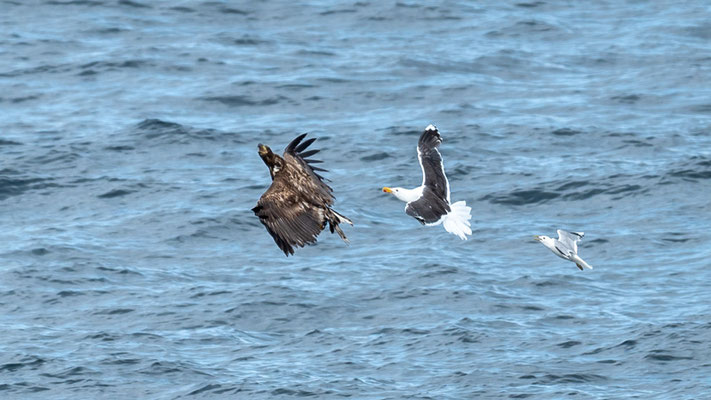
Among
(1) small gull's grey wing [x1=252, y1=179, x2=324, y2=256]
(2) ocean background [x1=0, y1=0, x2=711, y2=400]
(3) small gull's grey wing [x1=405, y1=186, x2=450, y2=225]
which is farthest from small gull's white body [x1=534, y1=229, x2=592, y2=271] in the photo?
(2) ocean background [x1=0, y1=0, x2=711, y2=400]

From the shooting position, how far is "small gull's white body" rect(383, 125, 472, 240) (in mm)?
18547

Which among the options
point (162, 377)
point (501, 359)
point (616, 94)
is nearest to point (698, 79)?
point (616, 94)

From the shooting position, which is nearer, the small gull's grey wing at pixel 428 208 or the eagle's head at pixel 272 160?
the eagle's head at pixel 272 160

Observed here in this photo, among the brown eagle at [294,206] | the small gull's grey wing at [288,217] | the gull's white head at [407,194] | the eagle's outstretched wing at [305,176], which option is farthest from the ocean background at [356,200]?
the small gull's grey wing at [288,217]

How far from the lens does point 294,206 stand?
54.6 ft

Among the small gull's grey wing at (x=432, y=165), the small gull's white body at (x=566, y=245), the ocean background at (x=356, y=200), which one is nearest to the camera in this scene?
the small gull's grey wing at (x=432, y=165)

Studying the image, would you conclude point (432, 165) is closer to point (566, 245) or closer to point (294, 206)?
point (566, 245)

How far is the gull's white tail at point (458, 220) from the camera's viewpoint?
18.4 metres

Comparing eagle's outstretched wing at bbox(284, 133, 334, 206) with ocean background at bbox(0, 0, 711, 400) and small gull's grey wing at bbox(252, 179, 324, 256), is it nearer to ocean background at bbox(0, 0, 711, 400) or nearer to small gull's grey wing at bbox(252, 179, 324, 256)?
small gull's grey wing at bbox(252, 179, 324, 256)

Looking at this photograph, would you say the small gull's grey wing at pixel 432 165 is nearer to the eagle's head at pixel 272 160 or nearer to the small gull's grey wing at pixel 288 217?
the eagle's head at pixel 272 160

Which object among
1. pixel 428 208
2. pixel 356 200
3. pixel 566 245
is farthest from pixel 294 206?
pixel 356 200

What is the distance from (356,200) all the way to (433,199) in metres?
12.6

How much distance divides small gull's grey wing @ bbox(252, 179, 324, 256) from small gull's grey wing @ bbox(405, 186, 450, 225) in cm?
208

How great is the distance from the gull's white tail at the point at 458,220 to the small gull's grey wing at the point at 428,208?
82 millimetres
